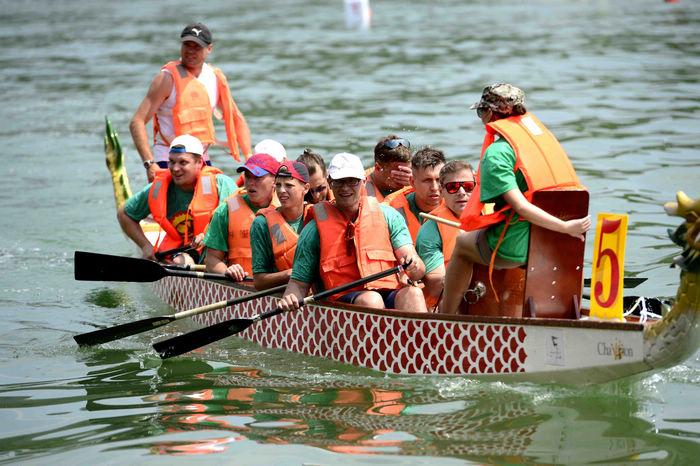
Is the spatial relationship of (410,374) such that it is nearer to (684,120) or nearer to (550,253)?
(550,253)

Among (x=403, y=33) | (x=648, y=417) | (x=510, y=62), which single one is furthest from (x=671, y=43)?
(x=648, y=417)

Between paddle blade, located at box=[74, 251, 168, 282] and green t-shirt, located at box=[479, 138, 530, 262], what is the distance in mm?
3180

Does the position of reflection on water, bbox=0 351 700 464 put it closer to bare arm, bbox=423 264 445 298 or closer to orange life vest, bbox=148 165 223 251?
bare arm, bbox=423 264 445 298

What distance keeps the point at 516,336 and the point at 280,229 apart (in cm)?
213

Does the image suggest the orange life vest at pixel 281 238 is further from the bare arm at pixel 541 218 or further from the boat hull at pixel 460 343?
the bare arm at pixel 541 218

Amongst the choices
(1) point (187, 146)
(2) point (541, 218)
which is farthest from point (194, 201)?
(2) point (541, 218)

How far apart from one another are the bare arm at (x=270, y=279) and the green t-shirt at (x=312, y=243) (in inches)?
17.3

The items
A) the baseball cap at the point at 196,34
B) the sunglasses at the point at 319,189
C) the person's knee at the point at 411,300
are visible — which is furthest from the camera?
the baseball cap at the point at 196,34

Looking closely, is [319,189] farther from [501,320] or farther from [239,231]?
[501,320]

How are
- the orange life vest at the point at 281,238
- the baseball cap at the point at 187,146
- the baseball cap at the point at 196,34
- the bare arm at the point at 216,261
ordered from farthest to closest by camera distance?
the baseball cap at the point at 196,34, the baseball cap at the point at 187,146, the bare arm at the point at 216,261, the orange life vest at the point at 281,238

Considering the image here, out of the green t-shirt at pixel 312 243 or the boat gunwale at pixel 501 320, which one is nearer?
the boat gunwale at pixel 501 320

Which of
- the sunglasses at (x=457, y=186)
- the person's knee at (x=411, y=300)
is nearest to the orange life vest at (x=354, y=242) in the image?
the person's knee at (x=411, y=300)

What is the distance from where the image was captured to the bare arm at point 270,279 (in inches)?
282

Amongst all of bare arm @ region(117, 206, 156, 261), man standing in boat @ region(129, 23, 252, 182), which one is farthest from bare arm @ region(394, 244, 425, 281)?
man standing in boat @ region(129, 23, 252, 182)
